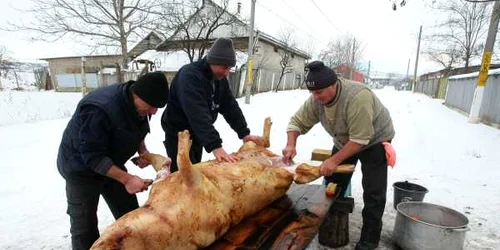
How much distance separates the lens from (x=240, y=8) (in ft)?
64.8

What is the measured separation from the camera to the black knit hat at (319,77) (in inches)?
100

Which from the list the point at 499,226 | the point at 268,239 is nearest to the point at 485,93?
the point at 499,226

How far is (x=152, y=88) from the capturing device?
2.08m

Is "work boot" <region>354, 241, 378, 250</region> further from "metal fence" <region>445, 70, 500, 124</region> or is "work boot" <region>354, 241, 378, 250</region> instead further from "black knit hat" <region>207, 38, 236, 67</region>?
"metal fence" <region>445, 70, 500, 124</region>

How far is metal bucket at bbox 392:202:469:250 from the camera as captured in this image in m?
2.72

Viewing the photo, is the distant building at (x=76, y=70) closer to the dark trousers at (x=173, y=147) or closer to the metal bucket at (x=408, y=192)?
the dark trousers at (x=173, y=147)

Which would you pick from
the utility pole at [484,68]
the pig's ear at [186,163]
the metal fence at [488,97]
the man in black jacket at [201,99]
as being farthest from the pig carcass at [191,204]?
the utility pole at [484,68]

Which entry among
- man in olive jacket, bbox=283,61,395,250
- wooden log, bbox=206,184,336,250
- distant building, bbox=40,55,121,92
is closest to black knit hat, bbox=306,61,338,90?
man in olive jacket, bbox=283,61,395,250

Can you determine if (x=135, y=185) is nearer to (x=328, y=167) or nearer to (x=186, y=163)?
(x=186, y=163)

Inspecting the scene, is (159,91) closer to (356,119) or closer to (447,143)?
(356,119)

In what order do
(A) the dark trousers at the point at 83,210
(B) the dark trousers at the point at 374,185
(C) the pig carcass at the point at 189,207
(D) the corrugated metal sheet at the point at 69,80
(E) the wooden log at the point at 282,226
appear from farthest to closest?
1. (D) the corrugated metal sheet at the point at 69,80
2. (B) the dark trousers at the point at 374,185
3. (A) the dark trousers at the point at 83,210
4. (E) the wooden log at the point at 282,226
5. (C) the pig carcass at the point at 189,207

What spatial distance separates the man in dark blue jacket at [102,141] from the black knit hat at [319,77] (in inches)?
44.3

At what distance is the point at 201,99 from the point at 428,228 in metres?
2.22

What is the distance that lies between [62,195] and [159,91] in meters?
2.75
